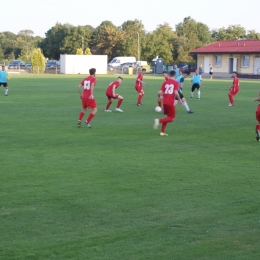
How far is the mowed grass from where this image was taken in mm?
6125

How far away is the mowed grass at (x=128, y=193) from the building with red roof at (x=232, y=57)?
51.9 meters

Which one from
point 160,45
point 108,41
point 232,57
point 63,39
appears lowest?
point 232,57

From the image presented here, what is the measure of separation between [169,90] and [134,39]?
272 feet

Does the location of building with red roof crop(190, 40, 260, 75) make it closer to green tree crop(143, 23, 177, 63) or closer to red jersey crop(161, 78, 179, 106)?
green tree crop(143, 23, 177, 63)

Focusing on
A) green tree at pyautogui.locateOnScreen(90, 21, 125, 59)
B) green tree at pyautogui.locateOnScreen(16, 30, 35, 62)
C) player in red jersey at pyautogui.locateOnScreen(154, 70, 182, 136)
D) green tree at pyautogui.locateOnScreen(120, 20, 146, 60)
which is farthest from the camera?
green tree at pyautogui.locateOnScreen(16, 30, 35, 62)

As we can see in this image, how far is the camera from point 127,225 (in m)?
6.83

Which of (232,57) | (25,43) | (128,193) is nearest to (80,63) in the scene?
(232,57)

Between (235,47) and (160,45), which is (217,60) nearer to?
(235,47)

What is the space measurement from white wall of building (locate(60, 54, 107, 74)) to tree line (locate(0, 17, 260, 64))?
11.0 m

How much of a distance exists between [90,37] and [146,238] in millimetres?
102691

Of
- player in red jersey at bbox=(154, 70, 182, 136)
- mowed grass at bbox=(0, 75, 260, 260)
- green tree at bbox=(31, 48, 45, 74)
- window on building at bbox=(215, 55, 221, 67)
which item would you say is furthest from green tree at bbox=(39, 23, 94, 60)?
player in red jersey at bbox=(154, 70, 182, 136)

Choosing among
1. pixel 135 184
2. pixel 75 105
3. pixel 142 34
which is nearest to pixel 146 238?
pixel 135 184

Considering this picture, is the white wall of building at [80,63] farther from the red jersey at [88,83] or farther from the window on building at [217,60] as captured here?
the red jersey at [88,83]

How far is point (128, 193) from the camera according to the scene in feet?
27.7
